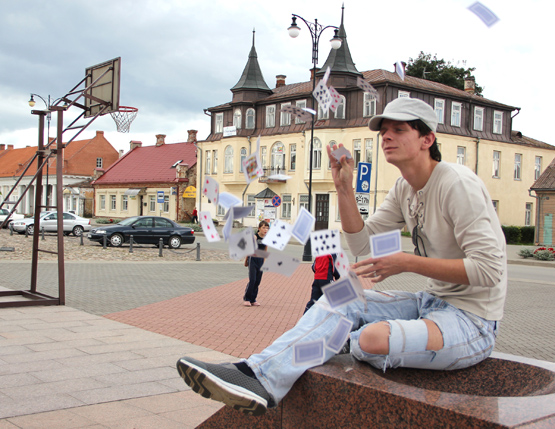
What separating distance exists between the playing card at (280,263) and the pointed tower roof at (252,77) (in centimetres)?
4529

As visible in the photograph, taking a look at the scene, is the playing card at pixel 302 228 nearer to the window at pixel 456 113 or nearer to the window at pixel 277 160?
the window at pixel 277 160

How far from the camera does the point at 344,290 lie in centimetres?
244

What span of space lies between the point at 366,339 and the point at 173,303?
799cm

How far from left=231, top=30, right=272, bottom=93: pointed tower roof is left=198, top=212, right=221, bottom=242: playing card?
4521 cm

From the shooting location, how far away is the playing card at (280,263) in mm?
2414

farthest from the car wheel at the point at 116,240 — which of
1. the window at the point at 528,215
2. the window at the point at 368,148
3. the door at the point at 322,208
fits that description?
the window at the point at 528,215

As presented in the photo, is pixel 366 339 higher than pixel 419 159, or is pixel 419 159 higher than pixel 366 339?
pixel 419 159

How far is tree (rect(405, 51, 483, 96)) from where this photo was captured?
52.6 metres

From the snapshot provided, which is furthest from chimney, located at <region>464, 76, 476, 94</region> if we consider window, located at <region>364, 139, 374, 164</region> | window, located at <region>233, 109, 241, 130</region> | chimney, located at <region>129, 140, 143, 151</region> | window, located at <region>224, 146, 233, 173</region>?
chimney, located at <region>129, 140, 143, 151</region>

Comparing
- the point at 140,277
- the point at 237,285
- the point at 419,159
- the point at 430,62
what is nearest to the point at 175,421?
the point at 419,159

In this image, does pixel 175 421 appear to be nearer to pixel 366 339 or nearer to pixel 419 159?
pixel 366 339

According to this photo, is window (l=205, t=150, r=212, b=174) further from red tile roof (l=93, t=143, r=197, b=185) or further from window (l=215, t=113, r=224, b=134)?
red tile roof (l=93, t=143, r=197, b=185)

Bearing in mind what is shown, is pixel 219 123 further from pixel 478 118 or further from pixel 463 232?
pixel 463 232

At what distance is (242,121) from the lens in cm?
4672
